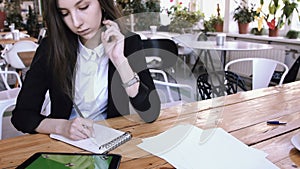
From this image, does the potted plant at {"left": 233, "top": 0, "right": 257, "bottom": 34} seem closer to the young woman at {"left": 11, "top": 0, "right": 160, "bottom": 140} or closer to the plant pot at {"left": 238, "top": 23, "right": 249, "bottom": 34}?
the plant pot at {"left": 238, "top": 23, "right": 249, "bottom": 34}

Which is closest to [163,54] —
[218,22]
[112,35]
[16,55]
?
[112,35]

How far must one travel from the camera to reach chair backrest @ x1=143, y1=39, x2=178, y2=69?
37.2 inches

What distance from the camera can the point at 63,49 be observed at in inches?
46.3

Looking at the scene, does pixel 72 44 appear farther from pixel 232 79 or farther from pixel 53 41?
pixel 232 79

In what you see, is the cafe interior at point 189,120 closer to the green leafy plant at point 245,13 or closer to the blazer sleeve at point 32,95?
the blazer sleeve at point 32,95

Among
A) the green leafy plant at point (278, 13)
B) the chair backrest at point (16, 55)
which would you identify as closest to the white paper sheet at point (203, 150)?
the chair backrest at point (16, 55)

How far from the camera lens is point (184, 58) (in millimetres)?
936

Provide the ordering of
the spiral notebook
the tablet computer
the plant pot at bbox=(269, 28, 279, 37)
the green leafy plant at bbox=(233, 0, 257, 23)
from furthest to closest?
the green leafy plant at bbox=(233, 0, 257, 23) → the plant pot at bbox=(269, 28, 279, 37) → the spiral notebook → the tablet computer

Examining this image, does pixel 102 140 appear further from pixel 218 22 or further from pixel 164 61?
pixel 218 22

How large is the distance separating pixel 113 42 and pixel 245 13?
391 centimetres

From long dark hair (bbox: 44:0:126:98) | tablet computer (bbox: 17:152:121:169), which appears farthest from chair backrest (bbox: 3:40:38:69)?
tablet computer (bbox: 17:152:121:169)

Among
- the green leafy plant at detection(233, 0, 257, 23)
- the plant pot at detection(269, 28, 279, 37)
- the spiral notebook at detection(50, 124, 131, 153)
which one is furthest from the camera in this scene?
the green leafy plant at detection(233, 0, 257, 23)

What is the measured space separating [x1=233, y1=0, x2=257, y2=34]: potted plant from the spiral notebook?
13.1ft

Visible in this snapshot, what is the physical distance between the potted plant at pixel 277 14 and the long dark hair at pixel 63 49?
3.42m
